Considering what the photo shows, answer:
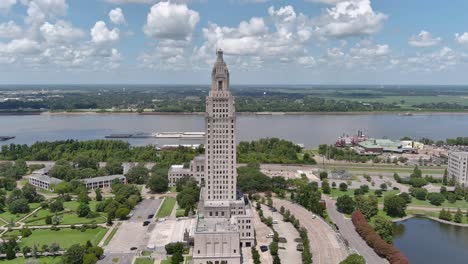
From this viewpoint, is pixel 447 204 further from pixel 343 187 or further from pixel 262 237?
pixel 262 237

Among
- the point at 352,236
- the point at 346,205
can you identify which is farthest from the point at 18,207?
the point at 346,205

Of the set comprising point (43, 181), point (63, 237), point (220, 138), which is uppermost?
point (220, 138)

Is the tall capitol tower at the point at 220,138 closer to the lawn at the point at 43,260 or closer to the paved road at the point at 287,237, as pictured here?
the paved road at the point at 287,237

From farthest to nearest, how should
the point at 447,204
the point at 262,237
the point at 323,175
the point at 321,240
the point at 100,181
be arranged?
the point at 323,175, the point at 100,181, the point at 447,204, the point at 262,237, the point at 321,240

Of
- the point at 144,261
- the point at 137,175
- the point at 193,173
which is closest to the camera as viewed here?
the point at 144,261

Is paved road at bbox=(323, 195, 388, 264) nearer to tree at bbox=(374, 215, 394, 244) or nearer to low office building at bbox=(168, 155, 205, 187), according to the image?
tree at bbox=(374, 215, 394, 244)

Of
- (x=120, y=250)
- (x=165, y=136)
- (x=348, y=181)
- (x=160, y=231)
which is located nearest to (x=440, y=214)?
(x=348, y=181)
